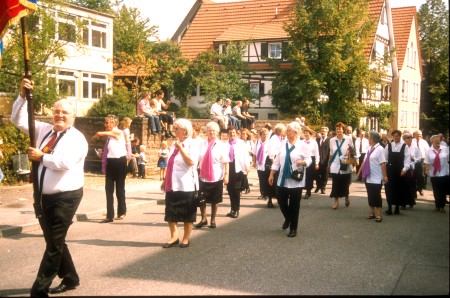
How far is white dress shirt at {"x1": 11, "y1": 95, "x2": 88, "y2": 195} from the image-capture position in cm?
520

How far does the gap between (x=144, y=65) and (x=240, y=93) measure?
8.64 m

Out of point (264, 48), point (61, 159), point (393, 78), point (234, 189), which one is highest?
point (264, 48)

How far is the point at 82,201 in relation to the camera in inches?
530

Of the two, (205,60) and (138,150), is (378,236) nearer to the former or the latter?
(138,150)

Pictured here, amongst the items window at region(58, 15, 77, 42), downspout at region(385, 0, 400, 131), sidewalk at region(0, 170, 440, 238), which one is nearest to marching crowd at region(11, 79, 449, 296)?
sidewalk at region(0, 170, 440, 238)

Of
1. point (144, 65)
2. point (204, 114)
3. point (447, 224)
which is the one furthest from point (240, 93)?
point (447, 224)

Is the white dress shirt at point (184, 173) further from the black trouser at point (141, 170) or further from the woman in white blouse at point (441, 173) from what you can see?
the black trouser at point (141, 170)

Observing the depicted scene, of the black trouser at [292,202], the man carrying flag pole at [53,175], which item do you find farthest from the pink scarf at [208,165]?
the man carrying flag pole at [53,175]

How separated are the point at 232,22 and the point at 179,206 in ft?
164

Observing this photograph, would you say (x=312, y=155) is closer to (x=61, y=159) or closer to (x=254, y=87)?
(x=61, y=159)

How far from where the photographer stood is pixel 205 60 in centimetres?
4784

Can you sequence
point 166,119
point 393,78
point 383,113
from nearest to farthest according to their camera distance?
1. point 166,119
2. point 383,113
3. point 393,78

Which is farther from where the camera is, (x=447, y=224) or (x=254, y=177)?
(x=254, y=177)

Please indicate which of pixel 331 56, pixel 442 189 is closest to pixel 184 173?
pixel 442 189
